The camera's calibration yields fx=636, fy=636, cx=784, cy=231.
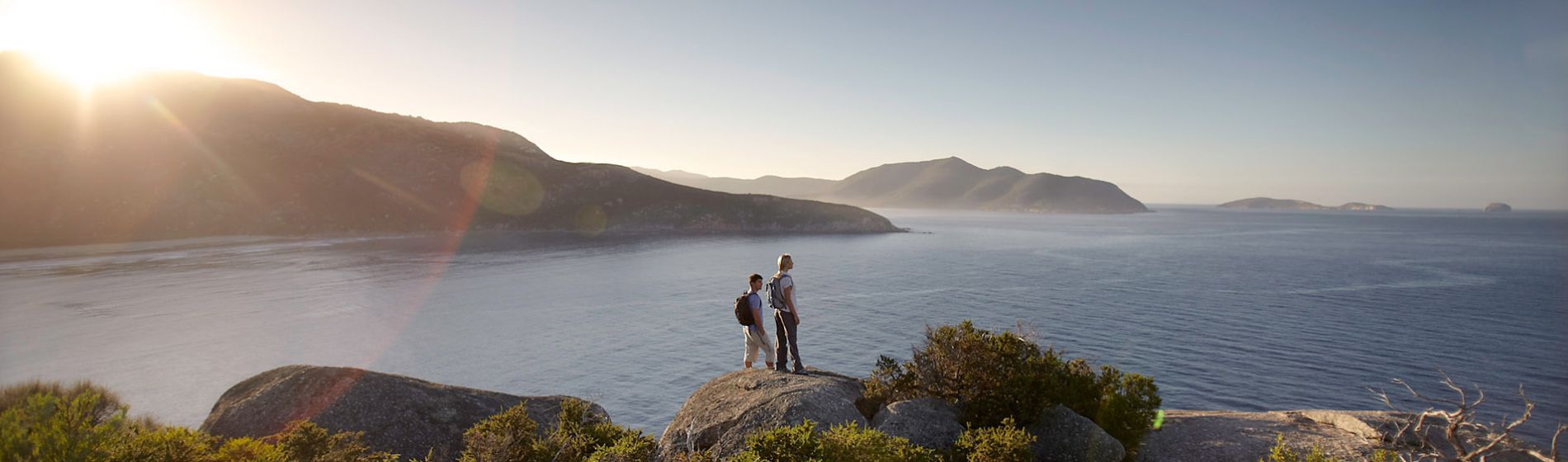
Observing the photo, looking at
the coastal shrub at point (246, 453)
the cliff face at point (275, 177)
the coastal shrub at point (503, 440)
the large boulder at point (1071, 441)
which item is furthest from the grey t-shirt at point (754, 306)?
the cliff face at point (275, 177)

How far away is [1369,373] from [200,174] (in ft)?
490

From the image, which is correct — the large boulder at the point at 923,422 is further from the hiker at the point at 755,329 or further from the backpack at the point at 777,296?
the hiker at the point at 755,329

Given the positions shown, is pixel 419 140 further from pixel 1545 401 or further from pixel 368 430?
pixel 1545 401

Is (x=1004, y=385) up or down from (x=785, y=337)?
down

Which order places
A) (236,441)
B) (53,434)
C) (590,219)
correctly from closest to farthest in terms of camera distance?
1. (53,434)
2. (236,441)
3. (590,219)

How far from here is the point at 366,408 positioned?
48.7 feet

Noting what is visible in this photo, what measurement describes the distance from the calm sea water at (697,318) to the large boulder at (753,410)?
1361 cm

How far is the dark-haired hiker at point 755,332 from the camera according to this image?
13.6 m

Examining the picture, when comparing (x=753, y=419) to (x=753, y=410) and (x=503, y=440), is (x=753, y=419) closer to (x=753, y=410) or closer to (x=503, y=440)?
(x=753, y=410)

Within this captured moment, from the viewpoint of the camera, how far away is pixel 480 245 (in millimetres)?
101312

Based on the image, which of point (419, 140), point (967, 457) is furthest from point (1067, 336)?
point (419, 140)

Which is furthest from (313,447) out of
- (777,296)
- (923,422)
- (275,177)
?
(275,177)

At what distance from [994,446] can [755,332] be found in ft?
18.2

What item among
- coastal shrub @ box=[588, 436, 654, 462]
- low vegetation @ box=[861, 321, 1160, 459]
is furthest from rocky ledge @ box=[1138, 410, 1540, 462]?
coastal shrub @ box=[588, 436, 654, 462]
